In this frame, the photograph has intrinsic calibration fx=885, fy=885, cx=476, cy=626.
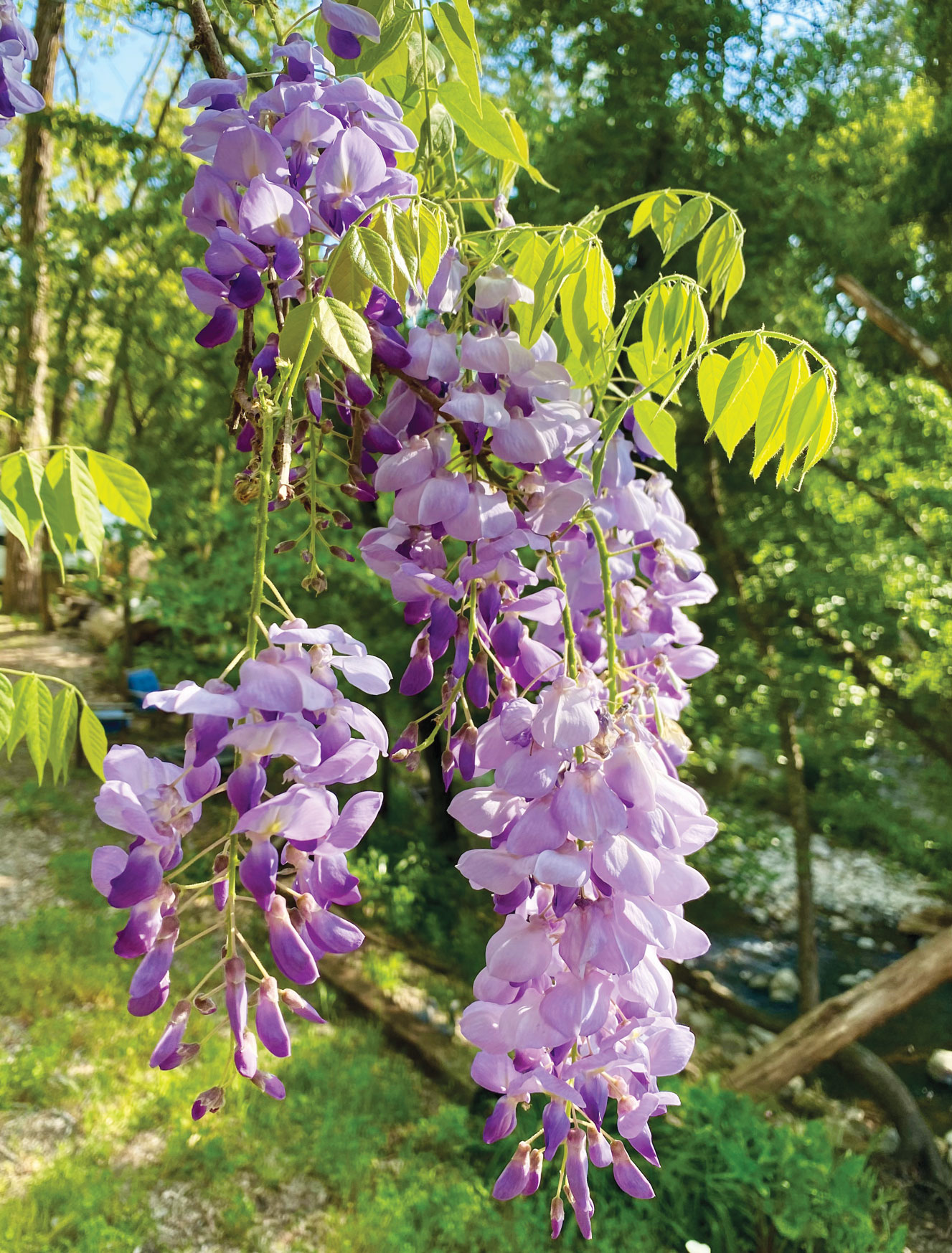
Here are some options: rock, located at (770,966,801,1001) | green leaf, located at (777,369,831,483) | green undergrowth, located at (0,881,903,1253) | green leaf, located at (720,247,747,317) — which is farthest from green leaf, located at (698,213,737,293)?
rock, located at (770,966,801,1001)

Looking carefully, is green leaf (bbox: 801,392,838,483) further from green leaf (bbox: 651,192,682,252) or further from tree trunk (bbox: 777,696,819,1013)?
tree trunk (bbox: 777,696,819,1013)

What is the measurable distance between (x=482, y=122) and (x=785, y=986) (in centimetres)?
526

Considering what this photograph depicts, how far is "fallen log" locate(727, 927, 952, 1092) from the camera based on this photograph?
3.57m

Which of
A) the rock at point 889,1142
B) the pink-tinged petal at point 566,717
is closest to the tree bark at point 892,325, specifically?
Result: the rock at point 889,1142

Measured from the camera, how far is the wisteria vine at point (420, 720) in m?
0.49

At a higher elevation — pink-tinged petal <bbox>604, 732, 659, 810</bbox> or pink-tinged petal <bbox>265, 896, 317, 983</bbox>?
pink-tinged petal <bbox>604, 732, 659, 810</bbox>

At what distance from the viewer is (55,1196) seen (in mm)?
2643

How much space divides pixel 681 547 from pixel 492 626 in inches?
10.5

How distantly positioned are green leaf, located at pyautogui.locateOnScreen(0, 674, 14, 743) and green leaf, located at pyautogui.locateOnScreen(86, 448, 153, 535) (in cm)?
27

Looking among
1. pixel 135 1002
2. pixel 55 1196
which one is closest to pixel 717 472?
pixel 55 1196

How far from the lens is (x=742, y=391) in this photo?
0.67m

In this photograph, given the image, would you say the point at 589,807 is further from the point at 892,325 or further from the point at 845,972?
the point at 845,972

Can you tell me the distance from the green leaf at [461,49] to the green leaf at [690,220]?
176mm

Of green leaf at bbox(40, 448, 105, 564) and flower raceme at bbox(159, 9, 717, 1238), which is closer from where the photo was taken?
flower raceme at bbox(159, 9, 717, 1238)
